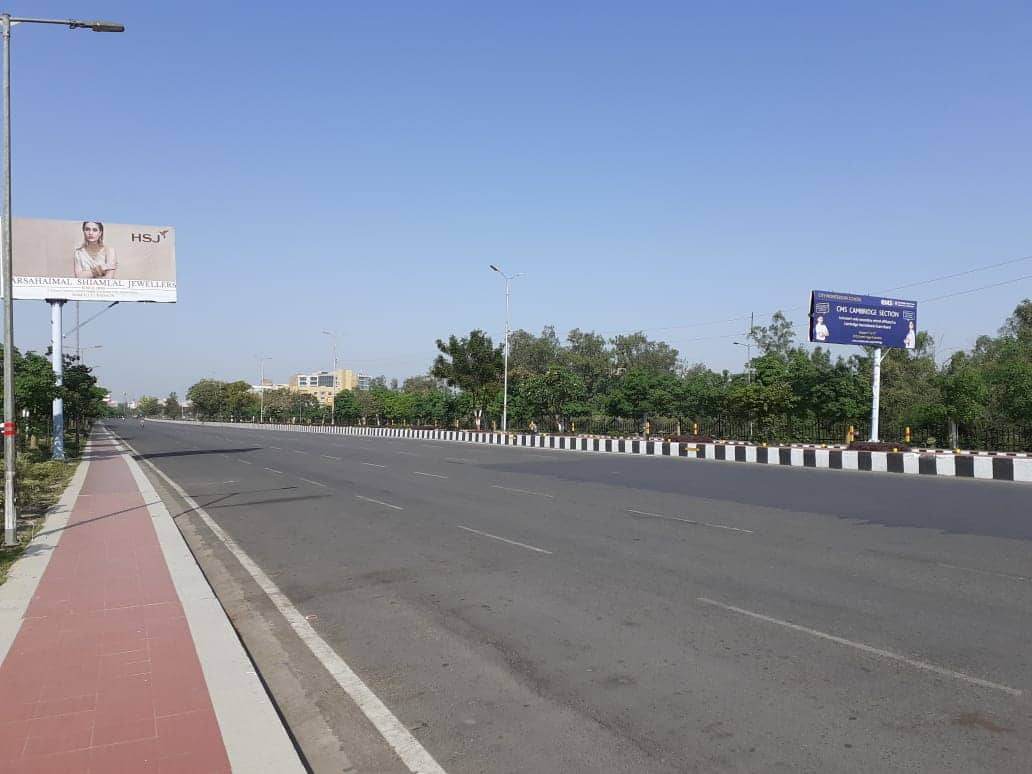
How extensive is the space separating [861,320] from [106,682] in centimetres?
3444

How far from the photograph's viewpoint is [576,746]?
452cm

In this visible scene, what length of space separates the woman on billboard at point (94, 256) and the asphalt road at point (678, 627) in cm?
2036

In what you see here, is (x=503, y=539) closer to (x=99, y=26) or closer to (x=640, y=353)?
(x=99, y=26)

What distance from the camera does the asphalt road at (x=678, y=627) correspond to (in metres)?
4.57

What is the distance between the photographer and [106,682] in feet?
18.3

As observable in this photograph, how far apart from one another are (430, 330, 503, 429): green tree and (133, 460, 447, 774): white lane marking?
5762 centimetres

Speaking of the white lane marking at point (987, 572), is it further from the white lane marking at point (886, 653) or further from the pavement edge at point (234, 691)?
the pavement edge at point (234, 691)

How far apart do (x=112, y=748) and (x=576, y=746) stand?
8.73 feet

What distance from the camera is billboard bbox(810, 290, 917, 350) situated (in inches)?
1321

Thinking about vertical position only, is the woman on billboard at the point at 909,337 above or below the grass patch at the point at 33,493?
above

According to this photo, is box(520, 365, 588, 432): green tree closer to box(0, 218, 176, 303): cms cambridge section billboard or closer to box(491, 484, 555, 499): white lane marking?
box(0, 218, 176, 303): cms cambridge section billboard

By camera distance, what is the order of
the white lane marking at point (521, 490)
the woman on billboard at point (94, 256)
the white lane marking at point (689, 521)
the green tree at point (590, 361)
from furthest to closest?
the green tree at point (590, 361)
the woman on billboard at point (94, 256)
the white lane marking at point (521, 490)
the white lane marking at point (689, 521)

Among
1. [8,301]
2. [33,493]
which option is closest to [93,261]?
[33,493]

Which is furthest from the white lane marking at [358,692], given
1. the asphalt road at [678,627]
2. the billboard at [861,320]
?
the billboard at [861,320]
